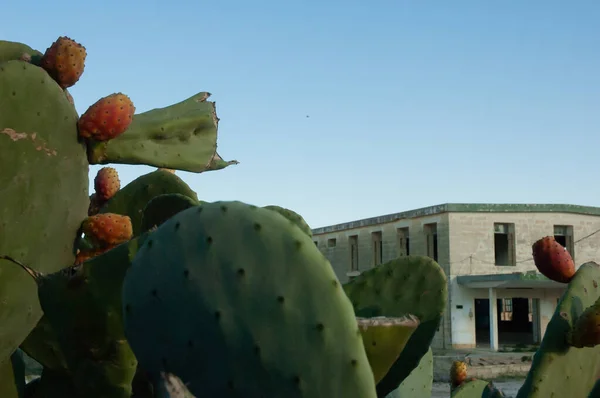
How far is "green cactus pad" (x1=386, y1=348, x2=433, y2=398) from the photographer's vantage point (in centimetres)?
300

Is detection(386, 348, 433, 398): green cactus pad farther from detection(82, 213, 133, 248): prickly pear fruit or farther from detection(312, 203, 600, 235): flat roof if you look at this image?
detection(312, 203, 600, 235): flat roof

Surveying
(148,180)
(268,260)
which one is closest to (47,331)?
(148,180)

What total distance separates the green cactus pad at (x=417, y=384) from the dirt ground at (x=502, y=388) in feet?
32.3

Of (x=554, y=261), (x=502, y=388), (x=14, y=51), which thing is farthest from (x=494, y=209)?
(x=14, y=51)

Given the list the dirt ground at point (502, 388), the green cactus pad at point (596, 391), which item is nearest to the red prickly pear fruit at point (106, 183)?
the green cactus pad at point (596, 391)

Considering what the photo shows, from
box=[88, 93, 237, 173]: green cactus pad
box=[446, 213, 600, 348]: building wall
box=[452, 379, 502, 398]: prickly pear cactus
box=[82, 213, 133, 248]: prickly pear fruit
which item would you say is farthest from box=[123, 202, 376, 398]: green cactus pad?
box=[446, 213, 600, 348]: building wall

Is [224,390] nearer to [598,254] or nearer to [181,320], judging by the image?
[181,320]

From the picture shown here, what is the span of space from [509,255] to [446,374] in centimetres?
879

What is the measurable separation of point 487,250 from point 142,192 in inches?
862

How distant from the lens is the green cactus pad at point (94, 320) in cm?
188

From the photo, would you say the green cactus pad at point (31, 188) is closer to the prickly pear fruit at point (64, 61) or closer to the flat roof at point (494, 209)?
the prickly pear fruit at point (64, 61)

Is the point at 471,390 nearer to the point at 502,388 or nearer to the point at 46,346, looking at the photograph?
the point at 46,346

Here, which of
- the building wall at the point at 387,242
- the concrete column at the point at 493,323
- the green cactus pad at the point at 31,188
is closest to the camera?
the green cactus pad at the point at 31,188

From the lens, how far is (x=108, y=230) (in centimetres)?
223
